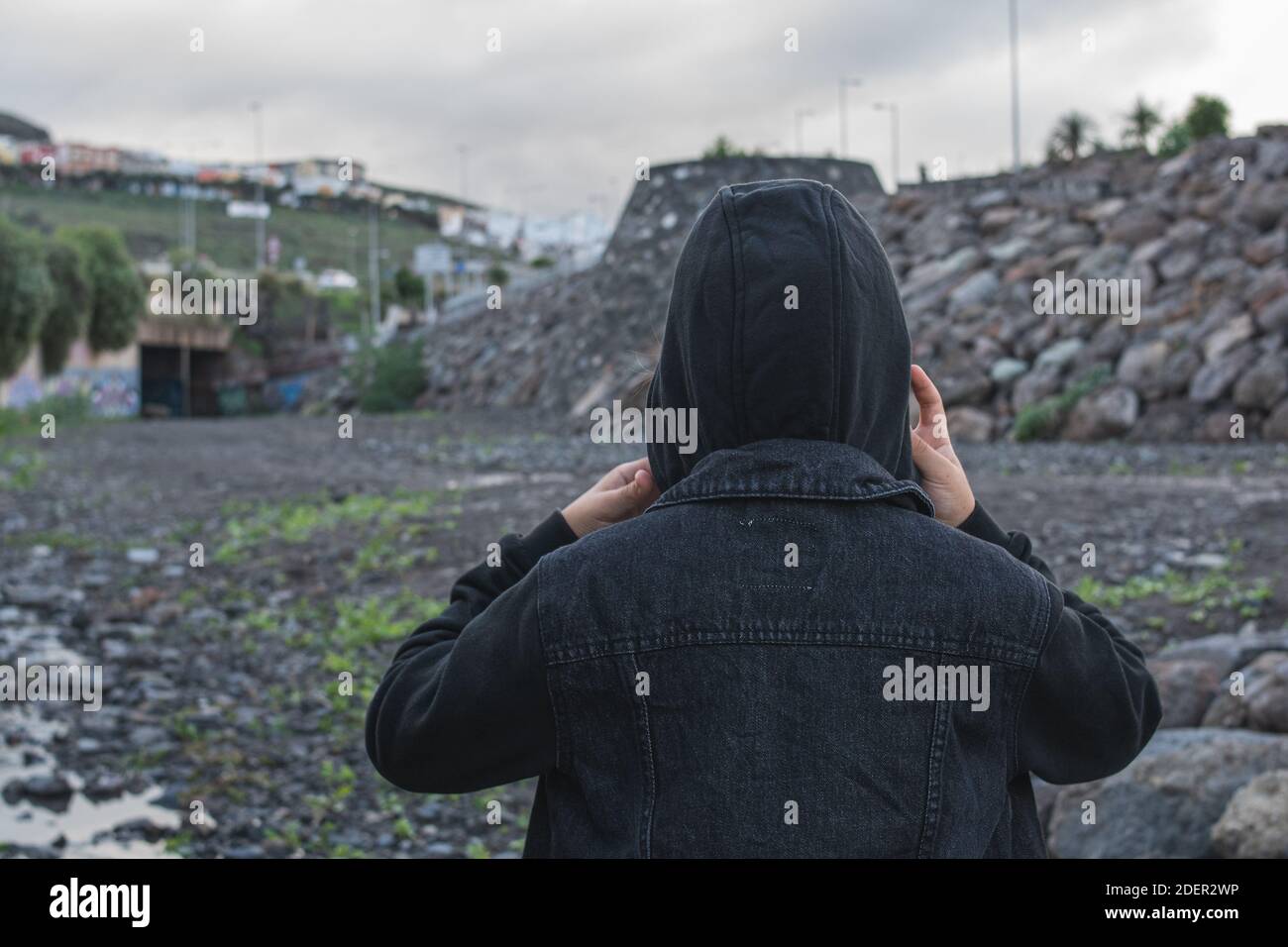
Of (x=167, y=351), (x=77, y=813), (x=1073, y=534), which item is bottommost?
(x=77, y=813)

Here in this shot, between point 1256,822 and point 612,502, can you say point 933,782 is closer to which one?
point 612,502

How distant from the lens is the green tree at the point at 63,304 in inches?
1341

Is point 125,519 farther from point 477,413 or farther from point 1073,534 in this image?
Answer: point 477,413

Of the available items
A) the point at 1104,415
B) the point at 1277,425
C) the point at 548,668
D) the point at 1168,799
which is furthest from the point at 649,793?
the point at 1104,415

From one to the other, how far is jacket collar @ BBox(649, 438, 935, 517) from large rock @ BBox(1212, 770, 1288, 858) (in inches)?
91.8

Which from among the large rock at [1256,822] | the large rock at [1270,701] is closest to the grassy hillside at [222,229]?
the large rock at [1270,701]

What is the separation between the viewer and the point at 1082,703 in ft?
4.60

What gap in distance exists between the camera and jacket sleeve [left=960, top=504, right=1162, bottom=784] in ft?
4.55

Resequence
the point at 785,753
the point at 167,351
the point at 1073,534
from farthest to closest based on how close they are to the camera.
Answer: the point at 167,351 < the point at 1073,534 < the point at 785,753

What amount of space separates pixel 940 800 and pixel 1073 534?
7007mm

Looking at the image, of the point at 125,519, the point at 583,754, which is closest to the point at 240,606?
the point at 125,519

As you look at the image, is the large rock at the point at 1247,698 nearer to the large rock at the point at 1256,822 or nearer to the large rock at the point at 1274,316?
the large rock at the point at 1256,822

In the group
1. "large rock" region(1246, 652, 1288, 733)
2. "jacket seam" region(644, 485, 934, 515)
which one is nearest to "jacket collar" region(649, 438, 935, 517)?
"jacket seam" region(644, 485, 934, 515)
